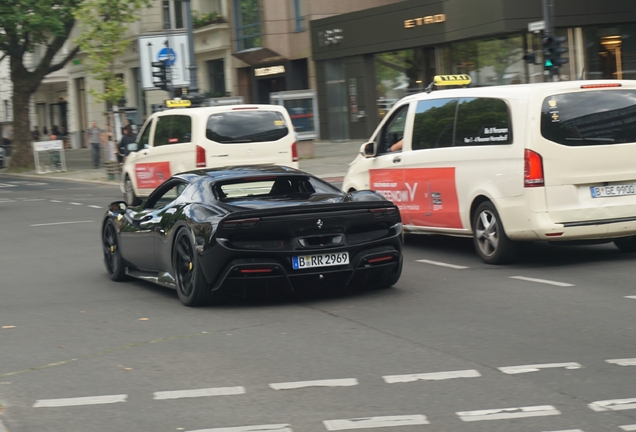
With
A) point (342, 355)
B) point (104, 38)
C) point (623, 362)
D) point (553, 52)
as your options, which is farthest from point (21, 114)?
point (623, 362)

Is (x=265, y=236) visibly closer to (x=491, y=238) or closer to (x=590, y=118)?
(x=491, y=238)

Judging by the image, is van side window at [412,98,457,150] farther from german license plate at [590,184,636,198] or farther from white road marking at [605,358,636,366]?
white road marking at [605,358,636,366]

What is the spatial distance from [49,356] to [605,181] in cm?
597

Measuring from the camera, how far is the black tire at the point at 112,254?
11.4 m

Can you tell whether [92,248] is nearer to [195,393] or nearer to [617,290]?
[617,290]

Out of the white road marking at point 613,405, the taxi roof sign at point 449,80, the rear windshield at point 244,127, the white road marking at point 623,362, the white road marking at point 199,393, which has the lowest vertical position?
the white road marking at point 623,362

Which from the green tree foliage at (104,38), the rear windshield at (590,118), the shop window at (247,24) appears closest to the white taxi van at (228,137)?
the rear windshield at (590,118)

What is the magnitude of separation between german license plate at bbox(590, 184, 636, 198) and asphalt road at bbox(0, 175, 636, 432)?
731 millimetres

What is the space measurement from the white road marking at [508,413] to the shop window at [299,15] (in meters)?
41.0

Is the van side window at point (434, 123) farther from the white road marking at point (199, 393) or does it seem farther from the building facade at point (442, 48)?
the building facade at point (442, 48)

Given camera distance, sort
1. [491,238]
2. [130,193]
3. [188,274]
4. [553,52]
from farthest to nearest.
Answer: [553,52]
[130,193]
[491,238]
[188,274]

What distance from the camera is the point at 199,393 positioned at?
20.3ft

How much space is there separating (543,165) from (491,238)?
1.05 meters

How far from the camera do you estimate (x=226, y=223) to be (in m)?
8.96
